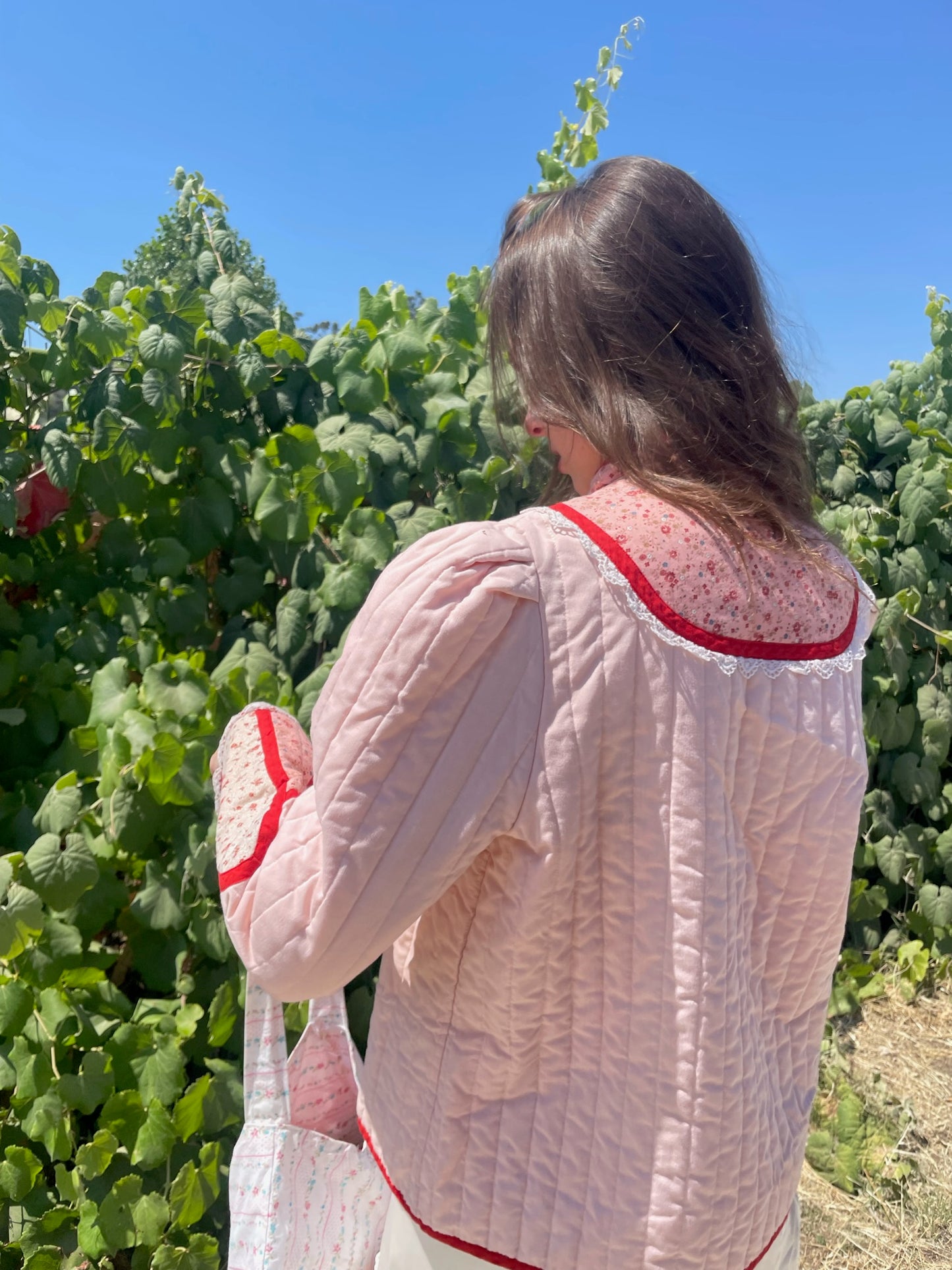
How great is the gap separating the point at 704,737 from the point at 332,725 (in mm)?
270

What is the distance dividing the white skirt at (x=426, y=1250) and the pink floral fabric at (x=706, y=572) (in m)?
0.56

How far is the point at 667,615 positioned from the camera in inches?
27.6

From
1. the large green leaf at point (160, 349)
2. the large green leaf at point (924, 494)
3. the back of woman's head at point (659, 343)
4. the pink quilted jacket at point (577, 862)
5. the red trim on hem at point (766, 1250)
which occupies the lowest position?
the red trim on hem at point (766, 1250)

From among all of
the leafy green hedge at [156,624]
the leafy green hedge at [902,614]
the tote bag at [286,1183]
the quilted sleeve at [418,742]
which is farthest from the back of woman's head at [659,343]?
the leafy green hedge at [902,614]

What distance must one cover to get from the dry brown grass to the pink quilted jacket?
62.5 inches

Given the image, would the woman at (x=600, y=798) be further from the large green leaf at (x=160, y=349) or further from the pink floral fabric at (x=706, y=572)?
the large green leaf at (x=160, y=349)

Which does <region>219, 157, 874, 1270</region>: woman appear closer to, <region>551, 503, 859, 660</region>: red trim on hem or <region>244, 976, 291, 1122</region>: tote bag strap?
<region>551, 503, 859, 660</region>: red trim on hem

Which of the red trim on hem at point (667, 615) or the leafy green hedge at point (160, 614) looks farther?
the leafy green hedge at point (160, 614)

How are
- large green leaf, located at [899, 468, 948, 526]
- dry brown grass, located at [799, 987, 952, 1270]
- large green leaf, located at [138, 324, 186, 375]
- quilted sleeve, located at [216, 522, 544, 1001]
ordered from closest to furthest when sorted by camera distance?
quilted sleeve, located at [216, 522, 544, 1001] → large green leaf, located at [138, 324, 186, 375] → dry brown grass, located at [799, 987, 952, 1270] → large green leaf, located at [899, 468, 948, 526]

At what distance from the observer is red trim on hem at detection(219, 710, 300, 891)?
760 mm

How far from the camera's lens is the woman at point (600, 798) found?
0.68m

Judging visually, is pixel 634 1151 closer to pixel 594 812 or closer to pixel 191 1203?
pixel 594 812

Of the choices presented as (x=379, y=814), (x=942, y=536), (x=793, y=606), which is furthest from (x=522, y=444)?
(x=942, y=536)

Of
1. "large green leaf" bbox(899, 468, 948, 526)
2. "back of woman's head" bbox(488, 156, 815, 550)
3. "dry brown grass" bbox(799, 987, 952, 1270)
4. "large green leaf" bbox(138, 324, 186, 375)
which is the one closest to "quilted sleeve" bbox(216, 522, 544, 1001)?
"back of woman's head" bbox(488, 156, 815, 550)
